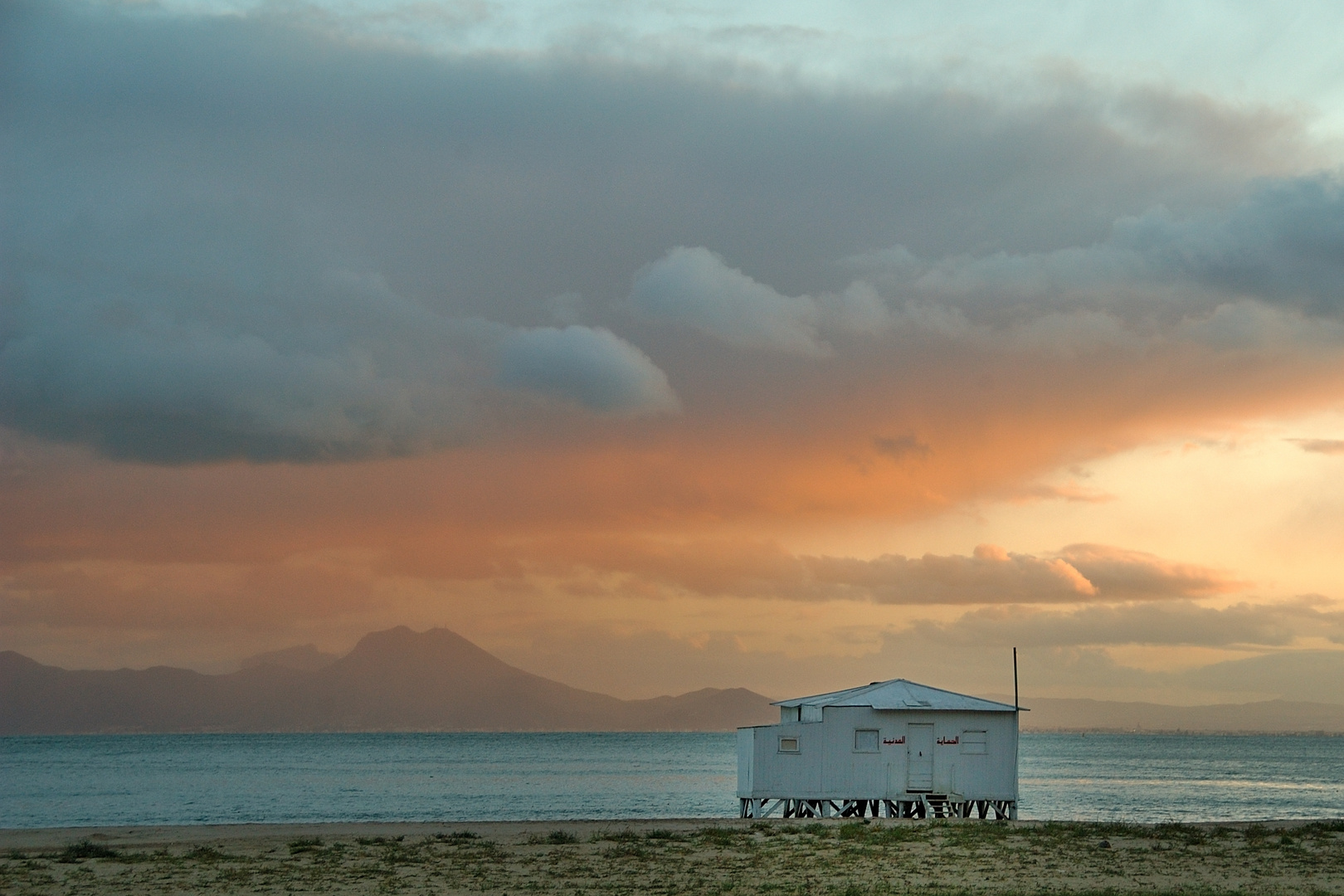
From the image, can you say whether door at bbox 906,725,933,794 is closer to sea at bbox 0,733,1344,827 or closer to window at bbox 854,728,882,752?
window at bbox 854,728,882,752

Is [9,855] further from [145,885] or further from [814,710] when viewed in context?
[814,710]

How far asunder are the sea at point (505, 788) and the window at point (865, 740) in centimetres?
1610

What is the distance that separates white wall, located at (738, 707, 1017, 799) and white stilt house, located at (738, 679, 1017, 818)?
0.03m

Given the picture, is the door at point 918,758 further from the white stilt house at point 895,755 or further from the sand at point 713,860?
the sand at point 713,860

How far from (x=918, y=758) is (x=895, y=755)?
808 mm

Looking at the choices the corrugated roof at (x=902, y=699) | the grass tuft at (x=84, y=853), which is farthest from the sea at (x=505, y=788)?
the grass tuft at (x=84, y=853)

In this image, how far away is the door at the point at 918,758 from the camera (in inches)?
1592

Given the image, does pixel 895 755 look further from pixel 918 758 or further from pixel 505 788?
pixel 505 788

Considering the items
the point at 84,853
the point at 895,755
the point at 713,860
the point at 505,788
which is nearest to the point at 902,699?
the point at 895,755

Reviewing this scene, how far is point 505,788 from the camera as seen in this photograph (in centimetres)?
8638

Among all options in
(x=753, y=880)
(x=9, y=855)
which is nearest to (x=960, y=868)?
(x=753, y=880)

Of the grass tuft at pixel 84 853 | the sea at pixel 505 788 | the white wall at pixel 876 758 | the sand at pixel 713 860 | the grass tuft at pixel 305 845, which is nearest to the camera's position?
the sand at pixel 713 860

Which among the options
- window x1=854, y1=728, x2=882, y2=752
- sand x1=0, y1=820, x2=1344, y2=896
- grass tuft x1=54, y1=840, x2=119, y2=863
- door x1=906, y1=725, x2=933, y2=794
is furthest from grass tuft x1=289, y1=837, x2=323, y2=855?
door x1=906, y1=725, x2=933, y2=794

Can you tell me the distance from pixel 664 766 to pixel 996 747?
278ft
